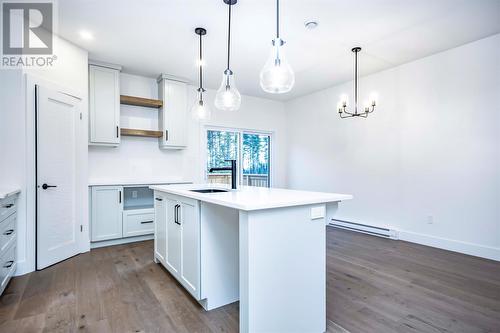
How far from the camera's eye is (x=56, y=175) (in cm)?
311

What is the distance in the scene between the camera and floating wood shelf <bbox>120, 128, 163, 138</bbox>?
13.7 feet

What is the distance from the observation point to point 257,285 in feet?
4.96

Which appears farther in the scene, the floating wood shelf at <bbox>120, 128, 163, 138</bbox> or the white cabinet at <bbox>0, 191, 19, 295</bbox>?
the floating wood shelf at <bbox>120, 128, 163, 138</bbox>

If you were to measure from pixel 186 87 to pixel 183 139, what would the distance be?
0.94 metres

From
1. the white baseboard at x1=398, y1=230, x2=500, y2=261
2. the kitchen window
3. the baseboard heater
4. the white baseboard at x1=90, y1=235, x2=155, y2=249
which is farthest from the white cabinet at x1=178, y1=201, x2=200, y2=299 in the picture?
the white baseboard at x1=398, y1=230, x2=500, y2=261

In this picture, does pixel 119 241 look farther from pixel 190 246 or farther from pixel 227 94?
pixel 227 94

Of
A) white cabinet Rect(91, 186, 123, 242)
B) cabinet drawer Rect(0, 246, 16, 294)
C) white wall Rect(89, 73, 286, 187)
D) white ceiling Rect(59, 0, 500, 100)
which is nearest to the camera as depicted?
cabinet drawer Rect(0, 246, 16, 294)

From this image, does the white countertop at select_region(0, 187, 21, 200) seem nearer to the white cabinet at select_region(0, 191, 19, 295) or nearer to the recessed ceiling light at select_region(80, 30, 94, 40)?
the white cabinet at select_region(0, 191, 19, 295)

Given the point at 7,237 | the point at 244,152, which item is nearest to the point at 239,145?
the point at 244,152

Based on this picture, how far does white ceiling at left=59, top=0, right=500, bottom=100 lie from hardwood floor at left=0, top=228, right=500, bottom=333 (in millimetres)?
2702

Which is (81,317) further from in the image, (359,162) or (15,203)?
(359,162)

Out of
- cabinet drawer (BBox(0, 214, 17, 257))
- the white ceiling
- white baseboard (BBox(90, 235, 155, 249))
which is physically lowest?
white baseboard (BBox(90, 235, 155, 249))

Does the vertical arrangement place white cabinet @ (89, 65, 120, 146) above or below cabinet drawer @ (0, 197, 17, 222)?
above

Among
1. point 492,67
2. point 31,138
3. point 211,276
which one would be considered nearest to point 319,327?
point 211,276
